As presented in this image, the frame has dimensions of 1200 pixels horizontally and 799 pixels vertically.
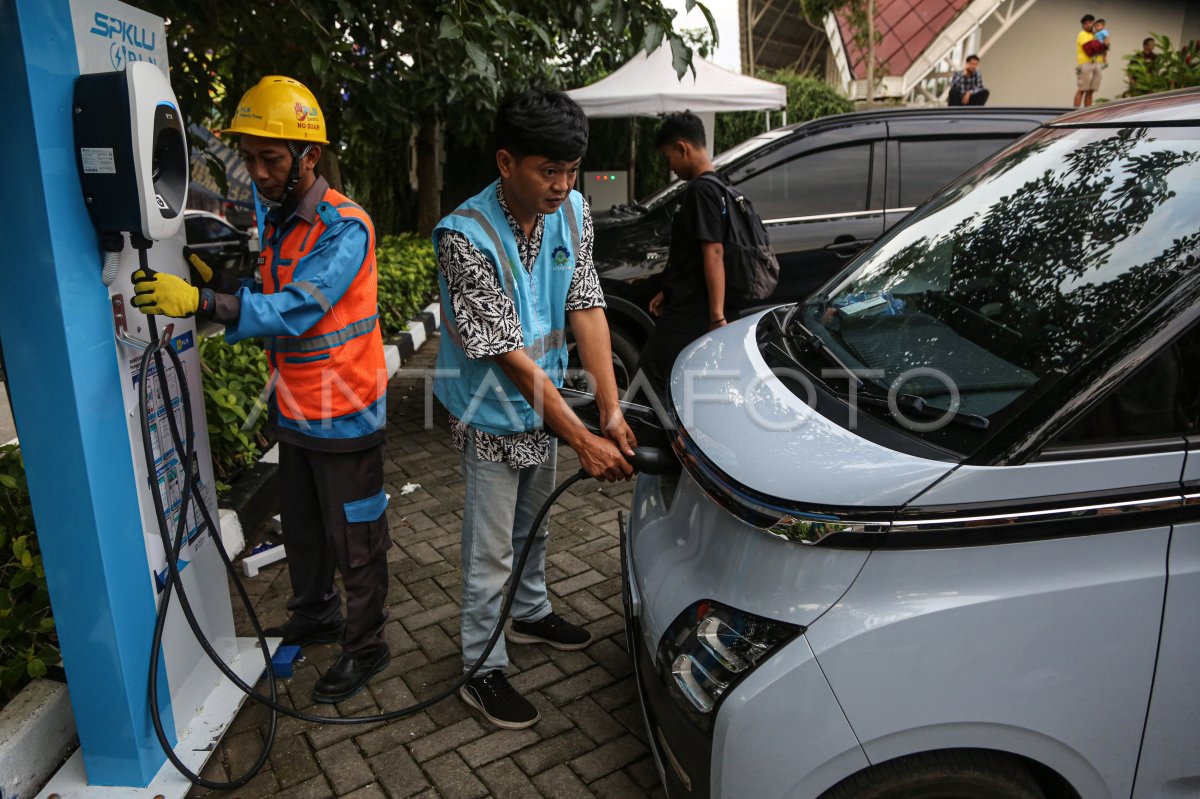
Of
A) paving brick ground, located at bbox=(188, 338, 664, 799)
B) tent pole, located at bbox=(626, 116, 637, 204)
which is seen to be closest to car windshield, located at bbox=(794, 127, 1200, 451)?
paving brick ground, located at bbox=(188, 338, 664, 799)

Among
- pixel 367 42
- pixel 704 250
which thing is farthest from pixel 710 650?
pixel 367 42

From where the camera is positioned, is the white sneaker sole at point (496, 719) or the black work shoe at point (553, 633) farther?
the black work shoe at point (553, 633)

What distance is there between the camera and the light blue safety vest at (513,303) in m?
2.61

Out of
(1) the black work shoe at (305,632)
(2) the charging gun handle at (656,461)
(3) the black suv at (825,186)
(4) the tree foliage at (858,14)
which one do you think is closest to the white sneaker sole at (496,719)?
(1) the black work shoe at (305,632)

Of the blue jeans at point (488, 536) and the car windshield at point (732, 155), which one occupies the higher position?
the car windshield at point (732, 155)

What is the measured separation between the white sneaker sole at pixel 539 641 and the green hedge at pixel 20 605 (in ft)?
4.95

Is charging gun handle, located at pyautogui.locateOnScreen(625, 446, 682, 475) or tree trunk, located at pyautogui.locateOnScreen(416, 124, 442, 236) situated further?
tree trunk, located at pyautogui.locateOnScreen(416, 124, 442, 236)

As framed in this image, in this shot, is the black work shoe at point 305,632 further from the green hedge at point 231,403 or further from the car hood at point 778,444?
the car hood at point 778,444

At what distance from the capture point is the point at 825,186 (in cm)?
576

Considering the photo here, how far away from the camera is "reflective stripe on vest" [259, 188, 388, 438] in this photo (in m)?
2.80

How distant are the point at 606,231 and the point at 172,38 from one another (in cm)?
269

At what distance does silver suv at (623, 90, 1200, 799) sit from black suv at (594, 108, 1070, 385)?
3.59 m

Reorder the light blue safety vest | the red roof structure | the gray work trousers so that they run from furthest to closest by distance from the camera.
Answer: the red roof structure → the gray work trousers → the light blue safety vest

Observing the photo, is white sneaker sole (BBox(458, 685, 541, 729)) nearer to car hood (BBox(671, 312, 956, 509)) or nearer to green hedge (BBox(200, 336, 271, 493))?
car hood (BBox(671, 312, 956, 509))
